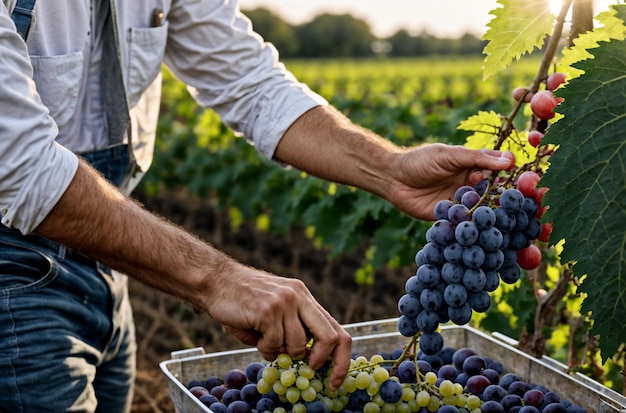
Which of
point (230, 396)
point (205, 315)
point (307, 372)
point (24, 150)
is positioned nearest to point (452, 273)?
point (307, 372)

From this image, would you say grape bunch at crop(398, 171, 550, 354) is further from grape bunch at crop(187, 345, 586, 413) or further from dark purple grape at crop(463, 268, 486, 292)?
grape bunch at crop(187, 345, 586, 413)

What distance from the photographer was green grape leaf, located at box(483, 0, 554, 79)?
1973 millimetres

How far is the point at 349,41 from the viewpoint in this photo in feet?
247

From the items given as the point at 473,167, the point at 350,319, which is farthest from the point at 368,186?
the point at 350,319

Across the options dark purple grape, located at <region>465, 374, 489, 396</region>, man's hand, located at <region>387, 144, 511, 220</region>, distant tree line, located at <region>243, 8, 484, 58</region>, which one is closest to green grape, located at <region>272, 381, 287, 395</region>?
dark purple grape, located at <region>465, 374, 489, 396</region>

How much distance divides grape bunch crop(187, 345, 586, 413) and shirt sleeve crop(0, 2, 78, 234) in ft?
1.79

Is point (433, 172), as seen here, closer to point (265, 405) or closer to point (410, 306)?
point (410, 306)

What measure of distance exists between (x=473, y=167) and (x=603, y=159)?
528mm

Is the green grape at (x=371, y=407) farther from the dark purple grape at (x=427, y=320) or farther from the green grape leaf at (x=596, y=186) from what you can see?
the green grape leaf at (x=596, y=186)

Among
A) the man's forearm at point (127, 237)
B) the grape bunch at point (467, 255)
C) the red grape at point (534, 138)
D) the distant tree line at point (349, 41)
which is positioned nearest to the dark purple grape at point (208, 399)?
the man's forearm at point (127, 237)

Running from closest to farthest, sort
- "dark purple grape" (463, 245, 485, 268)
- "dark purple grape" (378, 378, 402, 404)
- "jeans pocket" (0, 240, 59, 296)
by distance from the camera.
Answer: "dark purple grape" (463, 245, 485, 268), "dark purple grape" (378, 378, 402, 404), "jeans pocket" (0, 240, 59, 296)

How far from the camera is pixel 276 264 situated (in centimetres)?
740

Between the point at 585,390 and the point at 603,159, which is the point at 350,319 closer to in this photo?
the point at 585,390

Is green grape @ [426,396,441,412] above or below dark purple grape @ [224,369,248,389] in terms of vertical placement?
above
